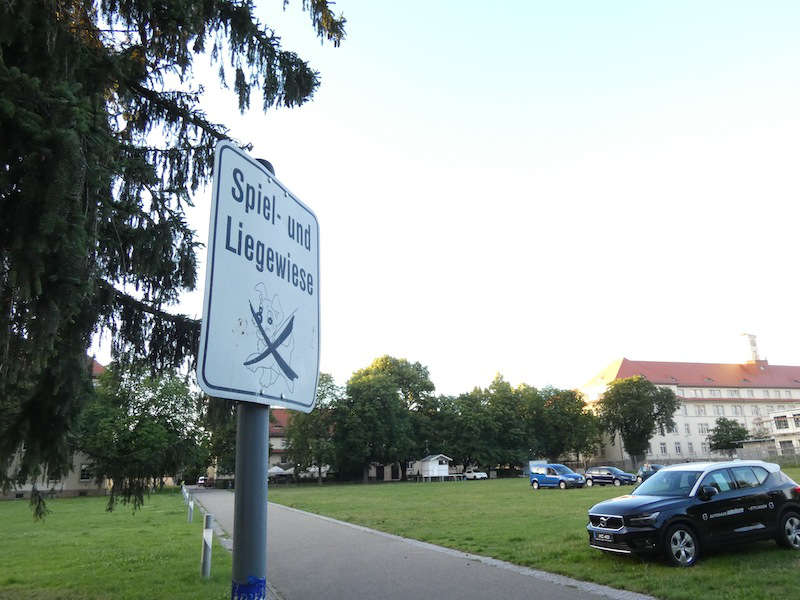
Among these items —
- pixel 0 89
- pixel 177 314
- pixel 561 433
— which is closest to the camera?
pixel 0 89

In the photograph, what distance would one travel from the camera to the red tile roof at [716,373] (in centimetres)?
9962

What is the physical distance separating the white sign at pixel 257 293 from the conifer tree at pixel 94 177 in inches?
57.4

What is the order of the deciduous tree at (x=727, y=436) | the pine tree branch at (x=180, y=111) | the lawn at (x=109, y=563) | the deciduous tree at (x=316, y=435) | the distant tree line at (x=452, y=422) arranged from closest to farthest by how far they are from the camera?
the pine tree branch at (x=180, y=111) < the lawn at (x=109, y=563) < the deciduous tree at (x=316, y=435) < the distant tree line at (x=452, y=422) < the deciduous tree at (x=727, y=436)

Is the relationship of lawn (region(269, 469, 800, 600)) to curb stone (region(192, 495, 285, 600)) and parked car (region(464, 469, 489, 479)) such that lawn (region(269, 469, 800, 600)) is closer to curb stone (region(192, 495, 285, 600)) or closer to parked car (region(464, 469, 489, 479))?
curb stone (region(192, 495, 285, 600))

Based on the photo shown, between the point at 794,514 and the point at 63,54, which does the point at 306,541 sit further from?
the point at 63,54

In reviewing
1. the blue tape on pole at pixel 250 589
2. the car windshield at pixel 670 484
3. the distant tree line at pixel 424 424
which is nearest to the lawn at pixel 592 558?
the car windshield at pixel 670 484

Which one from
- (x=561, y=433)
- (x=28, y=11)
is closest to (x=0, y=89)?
(x=28, y=11)

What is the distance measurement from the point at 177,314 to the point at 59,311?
14.0ft

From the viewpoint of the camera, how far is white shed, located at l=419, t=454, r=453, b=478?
67.2 meters

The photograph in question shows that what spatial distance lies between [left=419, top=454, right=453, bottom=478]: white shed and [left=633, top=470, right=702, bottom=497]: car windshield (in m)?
57.7

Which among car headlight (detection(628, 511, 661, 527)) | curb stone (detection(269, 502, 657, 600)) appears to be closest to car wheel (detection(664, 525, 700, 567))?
car headlight (detection(628, 511, 661, 527))

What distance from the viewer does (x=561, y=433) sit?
79750 mm

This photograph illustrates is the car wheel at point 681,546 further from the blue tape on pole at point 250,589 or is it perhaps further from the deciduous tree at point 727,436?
the deciduous tree at point 727,436

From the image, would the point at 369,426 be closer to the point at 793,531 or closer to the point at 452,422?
the point at 452,422
